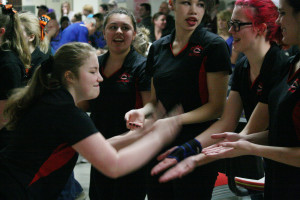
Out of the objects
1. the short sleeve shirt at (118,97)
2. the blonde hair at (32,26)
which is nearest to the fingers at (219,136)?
the short sleeve shirt at (118,97)

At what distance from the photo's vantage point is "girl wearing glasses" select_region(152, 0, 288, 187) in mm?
1773

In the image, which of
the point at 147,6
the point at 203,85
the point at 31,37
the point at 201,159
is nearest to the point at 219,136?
the point at 201,159

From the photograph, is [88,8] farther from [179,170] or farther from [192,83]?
[179,170]

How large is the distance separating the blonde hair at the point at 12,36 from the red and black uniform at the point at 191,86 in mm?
1085

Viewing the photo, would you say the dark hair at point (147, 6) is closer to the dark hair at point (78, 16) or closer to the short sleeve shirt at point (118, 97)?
the dark hair at point (78, 16)

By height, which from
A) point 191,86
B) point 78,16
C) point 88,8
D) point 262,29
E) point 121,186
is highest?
point 262,29

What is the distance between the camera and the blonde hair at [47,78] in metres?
1.71

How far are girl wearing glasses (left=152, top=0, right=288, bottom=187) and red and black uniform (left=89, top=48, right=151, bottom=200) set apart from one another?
0.59 meters

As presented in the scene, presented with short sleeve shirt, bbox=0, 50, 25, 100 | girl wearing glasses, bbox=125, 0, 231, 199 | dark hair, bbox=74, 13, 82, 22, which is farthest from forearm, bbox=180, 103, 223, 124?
dark hair, bbox=74, 13, 82, 22

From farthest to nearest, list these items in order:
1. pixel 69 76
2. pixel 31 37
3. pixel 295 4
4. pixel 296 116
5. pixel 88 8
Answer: pixel 88 8 → pixel 31 37 → pixel 69 76 → pixel 295 4 → pixel 296 116

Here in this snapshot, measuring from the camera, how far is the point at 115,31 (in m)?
2.45

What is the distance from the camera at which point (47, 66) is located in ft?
5.91

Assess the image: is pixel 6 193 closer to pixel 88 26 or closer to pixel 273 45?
pixel 273 45

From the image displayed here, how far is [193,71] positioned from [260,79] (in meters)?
0.32
